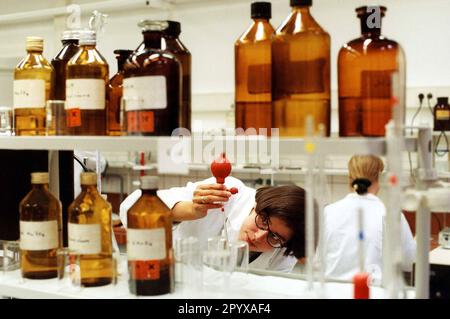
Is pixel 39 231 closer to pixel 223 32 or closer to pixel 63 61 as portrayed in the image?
pixel 63 61

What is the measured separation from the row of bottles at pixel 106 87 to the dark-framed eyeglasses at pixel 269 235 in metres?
0.88

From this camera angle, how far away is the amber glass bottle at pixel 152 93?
3.70 ft

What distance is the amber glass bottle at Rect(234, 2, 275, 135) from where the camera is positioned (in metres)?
1.16

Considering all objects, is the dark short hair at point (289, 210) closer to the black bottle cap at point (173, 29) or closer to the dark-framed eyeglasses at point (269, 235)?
the dark-framed eyeglasses at point (269, 235)

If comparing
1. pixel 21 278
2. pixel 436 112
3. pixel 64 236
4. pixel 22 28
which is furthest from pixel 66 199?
pixel 22 28

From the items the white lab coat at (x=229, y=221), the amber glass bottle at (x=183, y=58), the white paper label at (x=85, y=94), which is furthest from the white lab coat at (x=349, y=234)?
the white paper label at (x=85, y=94)

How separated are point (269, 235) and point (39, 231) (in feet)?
3.11

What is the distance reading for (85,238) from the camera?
1255mm

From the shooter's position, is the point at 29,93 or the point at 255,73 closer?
the point at 255,73

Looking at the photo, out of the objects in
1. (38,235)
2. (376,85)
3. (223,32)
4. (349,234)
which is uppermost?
(223,32)

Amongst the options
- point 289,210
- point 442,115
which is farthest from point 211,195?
point 442,115

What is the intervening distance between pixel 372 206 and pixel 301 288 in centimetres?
163
